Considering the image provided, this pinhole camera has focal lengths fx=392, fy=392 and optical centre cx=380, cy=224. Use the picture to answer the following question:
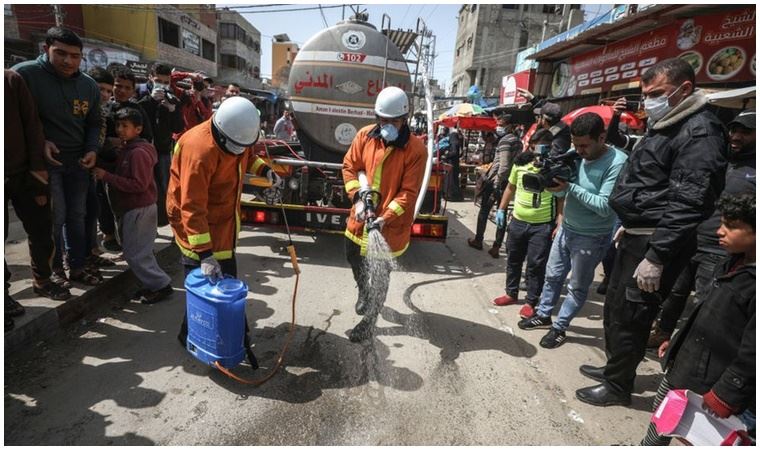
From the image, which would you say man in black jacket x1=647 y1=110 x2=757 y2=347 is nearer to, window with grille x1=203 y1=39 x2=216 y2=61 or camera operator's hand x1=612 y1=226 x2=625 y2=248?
camera operator's hand x1=612 y1=226 x2=625 y2=248

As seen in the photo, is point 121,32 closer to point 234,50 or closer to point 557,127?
point 234,50

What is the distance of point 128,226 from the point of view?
317 centimetres

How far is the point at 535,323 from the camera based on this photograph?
11.3 ft

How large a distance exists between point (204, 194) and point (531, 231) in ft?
9.22

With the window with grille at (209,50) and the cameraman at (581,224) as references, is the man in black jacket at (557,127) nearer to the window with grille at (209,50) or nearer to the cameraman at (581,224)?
the cameraman at (581,224)

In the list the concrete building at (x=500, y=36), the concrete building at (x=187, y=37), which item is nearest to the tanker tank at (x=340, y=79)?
the concrete building at (x=187, y=37)

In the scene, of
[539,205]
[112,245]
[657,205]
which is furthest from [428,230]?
[112,245]

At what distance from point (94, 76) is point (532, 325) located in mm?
4525

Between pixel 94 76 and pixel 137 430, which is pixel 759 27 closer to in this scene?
pixel 137 430

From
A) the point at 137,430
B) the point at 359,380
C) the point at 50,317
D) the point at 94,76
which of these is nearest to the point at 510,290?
the point at 359,380

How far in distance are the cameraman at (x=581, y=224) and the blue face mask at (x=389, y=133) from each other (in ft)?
3.85

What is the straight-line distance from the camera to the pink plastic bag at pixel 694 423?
1.53 metres

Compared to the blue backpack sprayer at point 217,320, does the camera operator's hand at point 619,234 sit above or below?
above

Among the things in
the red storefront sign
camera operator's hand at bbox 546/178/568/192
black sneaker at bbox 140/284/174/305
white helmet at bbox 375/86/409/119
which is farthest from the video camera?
the red storefront sign
